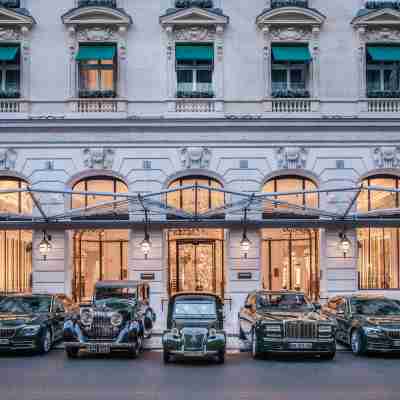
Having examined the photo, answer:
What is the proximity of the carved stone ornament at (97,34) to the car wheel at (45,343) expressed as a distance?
42.3ft

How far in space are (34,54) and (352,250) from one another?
14.3 m

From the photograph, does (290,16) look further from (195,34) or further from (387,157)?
(387,157)

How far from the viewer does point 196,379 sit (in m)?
14.7

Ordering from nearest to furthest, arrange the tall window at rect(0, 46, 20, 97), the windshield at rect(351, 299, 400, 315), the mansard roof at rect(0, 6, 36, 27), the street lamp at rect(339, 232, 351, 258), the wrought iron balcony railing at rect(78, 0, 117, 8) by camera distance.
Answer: the windshield at rect(351, 299, 400, 315) → the street lamp at rect(339, 232, 351, 258) → the mansard roof at rect(0, 6, 36, 27) → the tall window at rect(0, 46, 20, 97) → the wrought iron balcony railing at rect(78, 0, 117, 8)

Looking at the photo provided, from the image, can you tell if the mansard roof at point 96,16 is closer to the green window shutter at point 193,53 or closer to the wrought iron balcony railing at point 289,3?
the green window shutter at point 193,53

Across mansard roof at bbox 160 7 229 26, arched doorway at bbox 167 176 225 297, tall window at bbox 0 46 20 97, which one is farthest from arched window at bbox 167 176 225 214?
tall window at bbox 0 46 20 97

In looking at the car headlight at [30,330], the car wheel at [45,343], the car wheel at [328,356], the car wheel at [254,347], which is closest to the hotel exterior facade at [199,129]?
the car wheel at [45,343]

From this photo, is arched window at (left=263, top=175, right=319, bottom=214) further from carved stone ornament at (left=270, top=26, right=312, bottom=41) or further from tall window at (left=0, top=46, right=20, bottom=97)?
tall window at (left=0, top=46, right=20, bottom=97)

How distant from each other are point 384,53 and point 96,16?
11.2 meters

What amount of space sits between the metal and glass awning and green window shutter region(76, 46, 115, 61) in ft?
17.3

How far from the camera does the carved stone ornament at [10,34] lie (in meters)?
27.6

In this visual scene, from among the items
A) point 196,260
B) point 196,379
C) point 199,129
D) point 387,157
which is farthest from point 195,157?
point 196,379

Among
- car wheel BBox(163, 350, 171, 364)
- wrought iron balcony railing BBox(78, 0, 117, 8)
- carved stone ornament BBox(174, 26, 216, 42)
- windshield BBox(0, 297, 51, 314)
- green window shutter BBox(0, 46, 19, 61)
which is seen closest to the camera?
car wheel BBox(163, 350, 171, 364)

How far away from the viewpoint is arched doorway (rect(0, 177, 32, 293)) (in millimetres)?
27422
